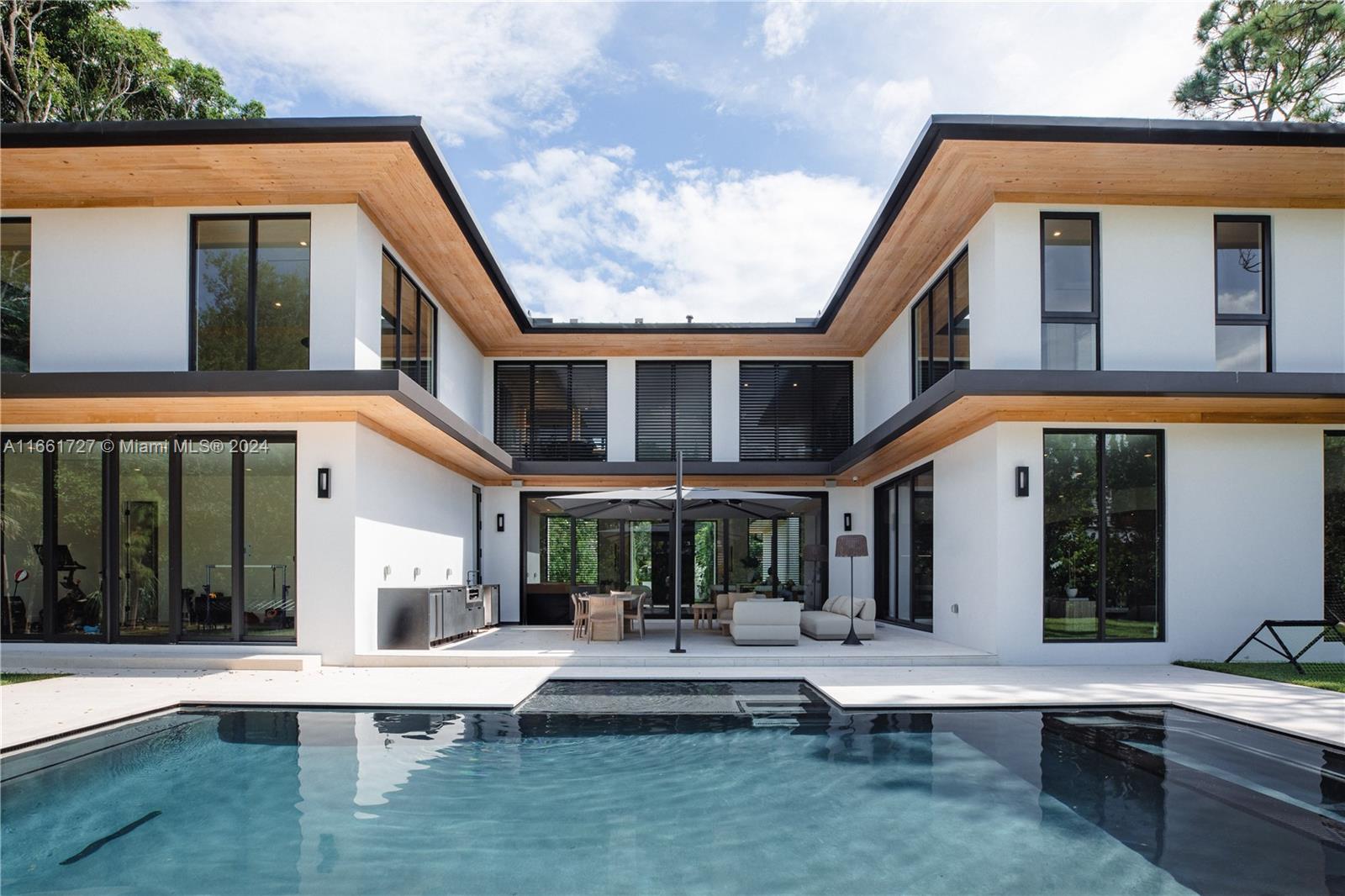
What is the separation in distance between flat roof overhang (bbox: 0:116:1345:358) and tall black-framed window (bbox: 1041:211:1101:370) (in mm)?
315

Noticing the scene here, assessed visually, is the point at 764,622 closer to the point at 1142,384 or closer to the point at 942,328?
the point at 942,328

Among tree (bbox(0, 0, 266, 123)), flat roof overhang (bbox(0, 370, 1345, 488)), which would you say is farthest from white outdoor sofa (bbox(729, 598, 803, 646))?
tree (bbox(0, 0, 266, 123))

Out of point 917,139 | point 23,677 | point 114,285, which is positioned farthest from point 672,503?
point 23,677

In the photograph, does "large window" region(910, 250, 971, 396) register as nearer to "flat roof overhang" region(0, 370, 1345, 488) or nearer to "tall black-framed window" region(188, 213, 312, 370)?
"flat roof overhang" region(0, 370, 1345, 488)

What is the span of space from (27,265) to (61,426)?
201cm

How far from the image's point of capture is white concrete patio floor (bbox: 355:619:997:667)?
371 inches

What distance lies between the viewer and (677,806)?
4.70m

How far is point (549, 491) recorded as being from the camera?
1594 cm

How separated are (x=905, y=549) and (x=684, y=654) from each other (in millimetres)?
5101

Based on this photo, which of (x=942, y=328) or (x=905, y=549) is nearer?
(x=942, y=328)

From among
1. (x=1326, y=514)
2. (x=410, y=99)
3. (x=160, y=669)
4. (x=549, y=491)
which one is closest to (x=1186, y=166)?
(x=1326, y=514)

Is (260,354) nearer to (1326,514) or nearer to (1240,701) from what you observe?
(1240,701)

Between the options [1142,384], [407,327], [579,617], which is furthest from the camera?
[579,617]

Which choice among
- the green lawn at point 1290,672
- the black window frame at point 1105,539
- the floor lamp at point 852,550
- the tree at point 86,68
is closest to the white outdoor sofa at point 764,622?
the floor lamp at point 852,550
